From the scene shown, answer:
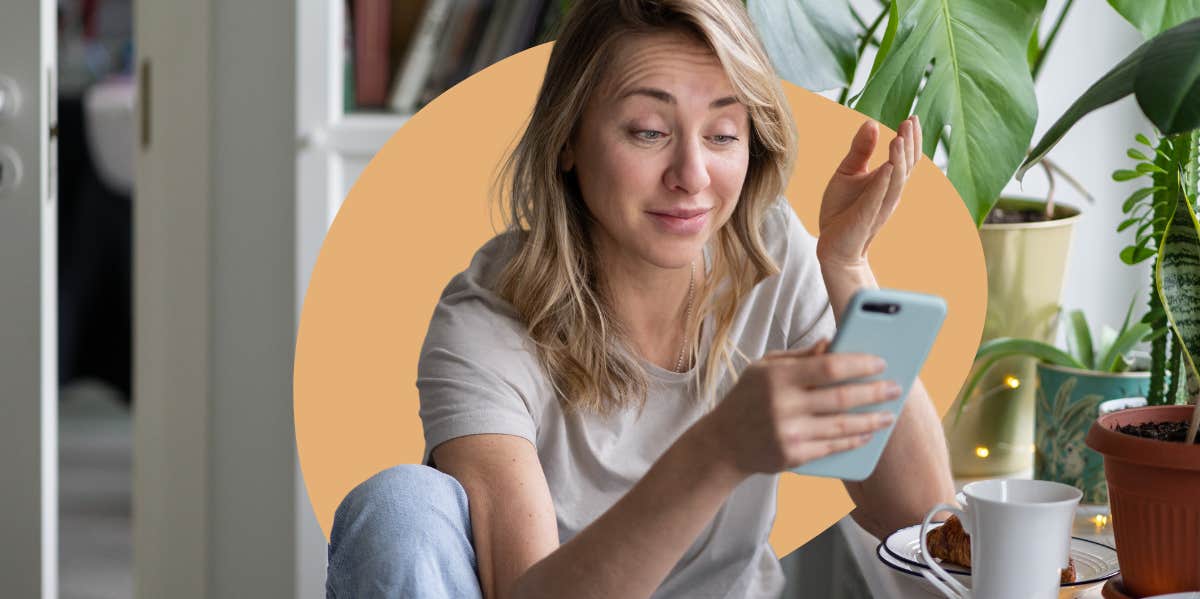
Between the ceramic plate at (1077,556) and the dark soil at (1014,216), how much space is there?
546mm

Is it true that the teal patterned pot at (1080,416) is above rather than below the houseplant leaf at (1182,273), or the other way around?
below

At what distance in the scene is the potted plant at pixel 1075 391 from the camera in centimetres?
138

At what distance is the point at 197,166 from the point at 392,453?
90 centimetres

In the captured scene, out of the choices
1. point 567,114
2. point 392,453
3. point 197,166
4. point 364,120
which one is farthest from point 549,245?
point 197,166

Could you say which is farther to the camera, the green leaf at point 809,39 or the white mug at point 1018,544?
the green leaf at point 809,39

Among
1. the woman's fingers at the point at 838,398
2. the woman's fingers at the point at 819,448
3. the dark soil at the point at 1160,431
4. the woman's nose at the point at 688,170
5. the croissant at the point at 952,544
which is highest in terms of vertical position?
the woman's nose at the point at 688,170

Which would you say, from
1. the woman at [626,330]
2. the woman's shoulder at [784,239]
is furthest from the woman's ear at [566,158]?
the woman's shoulder at [784,239]

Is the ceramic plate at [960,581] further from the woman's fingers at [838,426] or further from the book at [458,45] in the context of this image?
the book at [458,45]

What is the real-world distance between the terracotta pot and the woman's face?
38 centimetres

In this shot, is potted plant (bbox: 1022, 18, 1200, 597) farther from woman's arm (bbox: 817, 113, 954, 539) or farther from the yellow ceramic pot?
the yellow ceramic pot

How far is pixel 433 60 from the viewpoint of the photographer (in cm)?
204

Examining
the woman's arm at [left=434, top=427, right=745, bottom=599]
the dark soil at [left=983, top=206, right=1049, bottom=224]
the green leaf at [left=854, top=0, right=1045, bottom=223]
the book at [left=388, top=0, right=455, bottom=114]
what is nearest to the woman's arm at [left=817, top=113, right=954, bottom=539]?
the green leaf at [left=854, top=0, right=1045, bottom=223]

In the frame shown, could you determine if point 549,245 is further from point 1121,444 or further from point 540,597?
point 1121,444

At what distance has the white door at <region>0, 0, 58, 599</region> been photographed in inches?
66.1
